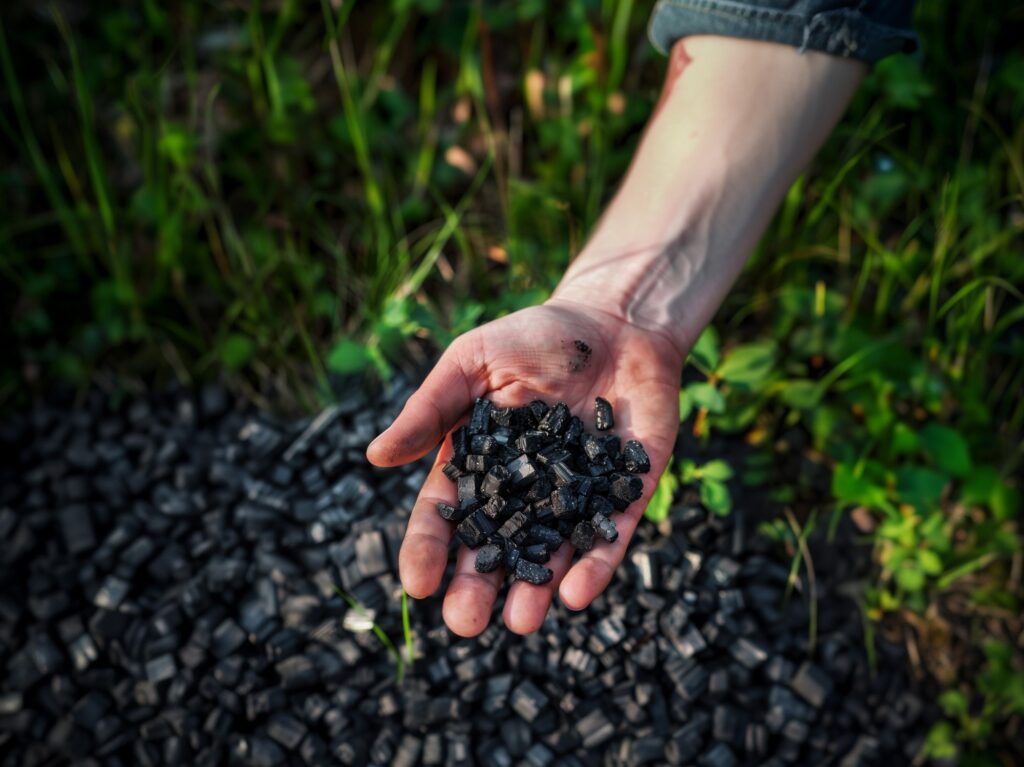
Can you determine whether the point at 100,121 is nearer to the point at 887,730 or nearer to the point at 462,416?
the point at 462,416

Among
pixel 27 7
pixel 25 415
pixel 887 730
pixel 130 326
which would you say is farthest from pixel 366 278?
pixel 887 730

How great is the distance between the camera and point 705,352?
2232 millimetres

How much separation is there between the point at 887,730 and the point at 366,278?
220 cm

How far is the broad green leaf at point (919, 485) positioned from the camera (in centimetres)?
217

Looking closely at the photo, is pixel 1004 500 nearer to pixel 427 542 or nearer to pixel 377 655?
pixel 427 542

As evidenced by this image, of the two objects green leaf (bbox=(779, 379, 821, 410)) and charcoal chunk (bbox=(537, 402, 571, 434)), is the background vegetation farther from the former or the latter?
charcoal chunk (bbox=(537, 402, 571, 434))

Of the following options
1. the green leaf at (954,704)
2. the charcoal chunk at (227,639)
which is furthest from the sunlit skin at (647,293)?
the green leaf at (954,704)

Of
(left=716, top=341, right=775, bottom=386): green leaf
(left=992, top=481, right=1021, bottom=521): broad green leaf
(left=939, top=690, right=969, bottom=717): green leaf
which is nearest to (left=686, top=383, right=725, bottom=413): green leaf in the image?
(left=716, top=341, right=775, bottom=386): green leaf

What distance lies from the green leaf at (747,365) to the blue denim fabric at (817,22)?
89cm

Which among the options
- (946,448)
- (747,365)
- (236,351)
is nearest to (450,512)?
(747,365)

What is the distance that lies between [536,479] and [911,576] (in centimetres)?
110

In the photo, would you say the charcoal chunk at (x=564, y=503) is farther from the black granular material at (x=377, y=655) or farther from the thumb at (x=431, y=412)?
the thumb at (x=431, y=412)

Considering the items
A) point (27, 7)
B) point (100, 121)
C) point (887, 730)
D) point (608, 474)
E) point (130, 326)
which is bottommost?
point (887, 730)

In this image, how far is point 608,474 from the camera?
199cm
